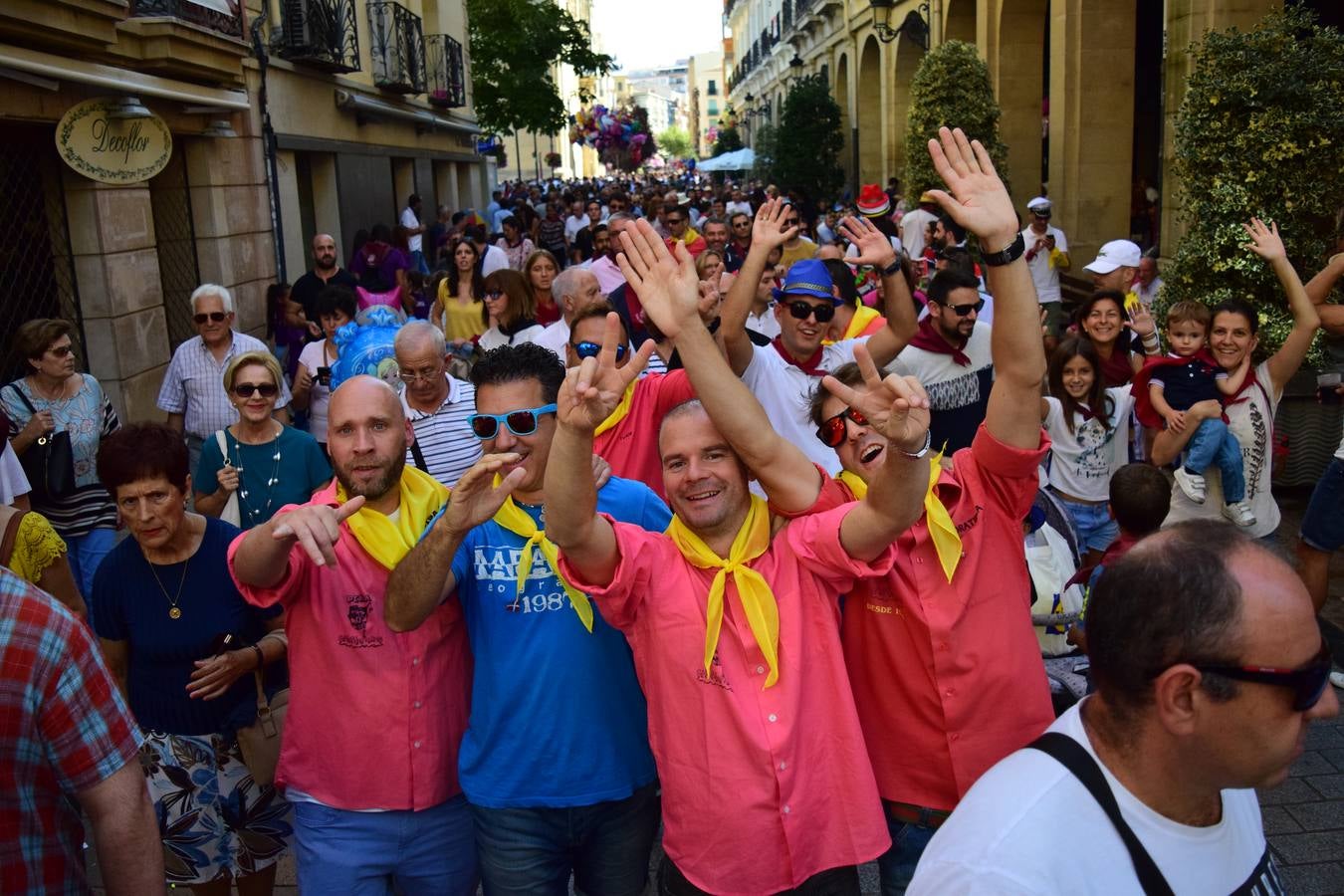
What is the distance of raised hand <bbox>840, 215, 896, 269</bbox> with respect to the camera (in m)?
4.38

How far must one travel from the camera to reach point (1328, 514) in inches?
223

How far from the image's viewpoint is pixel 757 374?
471cm

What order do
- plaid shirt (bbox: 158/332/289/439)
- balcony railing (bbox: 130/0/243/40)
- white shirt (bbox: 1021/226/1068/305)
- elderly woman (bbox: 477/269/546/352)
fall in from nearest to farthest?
plaid shirt (bbox: 158/332/289/439)
elderly woman (bbox: 477/269/546/352)
balcony railing (bbox: 130/0/243/40)
white shirt (bbox: 1021/226/1068/305)

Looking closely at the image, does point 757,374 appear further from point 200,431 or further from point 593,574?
point 200,431

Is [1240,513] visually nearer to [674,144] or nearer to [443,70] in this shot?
[443,70]

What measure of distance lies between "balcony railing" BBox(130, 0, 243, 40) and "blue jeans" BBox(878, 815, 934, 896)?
10.7 m

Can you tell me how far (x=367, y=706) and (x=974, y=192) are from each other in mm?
2048

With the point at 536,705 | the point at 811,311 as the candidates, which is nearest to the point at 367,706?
the point at 536,705

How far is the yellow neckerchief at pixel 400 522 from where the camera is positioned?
124 inches

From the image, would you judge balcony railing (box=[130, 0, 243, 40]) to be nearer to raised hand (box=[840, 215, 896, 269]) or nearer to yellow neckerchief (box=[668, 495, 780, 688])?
raised hand (box=[840, 215, 896, 269])

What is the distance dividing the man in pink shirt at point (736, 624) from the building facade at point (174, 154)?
7.42 meters

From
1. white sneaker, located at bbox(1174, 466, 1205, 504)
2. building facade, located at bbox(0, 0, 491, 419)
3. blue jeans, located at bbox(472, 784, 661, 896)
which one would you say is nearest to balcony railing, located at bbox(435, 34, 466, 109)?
building facade, located at bbox(0, 0, 491, 419)

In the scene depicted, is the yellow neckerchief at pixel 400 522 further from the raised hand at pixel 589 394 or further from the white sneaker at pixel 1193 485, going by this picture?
the white sneaker at pixel 1193 485

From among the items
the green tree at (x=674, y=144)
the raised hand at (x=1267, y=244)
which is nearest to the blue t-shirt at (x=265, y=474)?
the raised hand at (x=1267, y=244)
